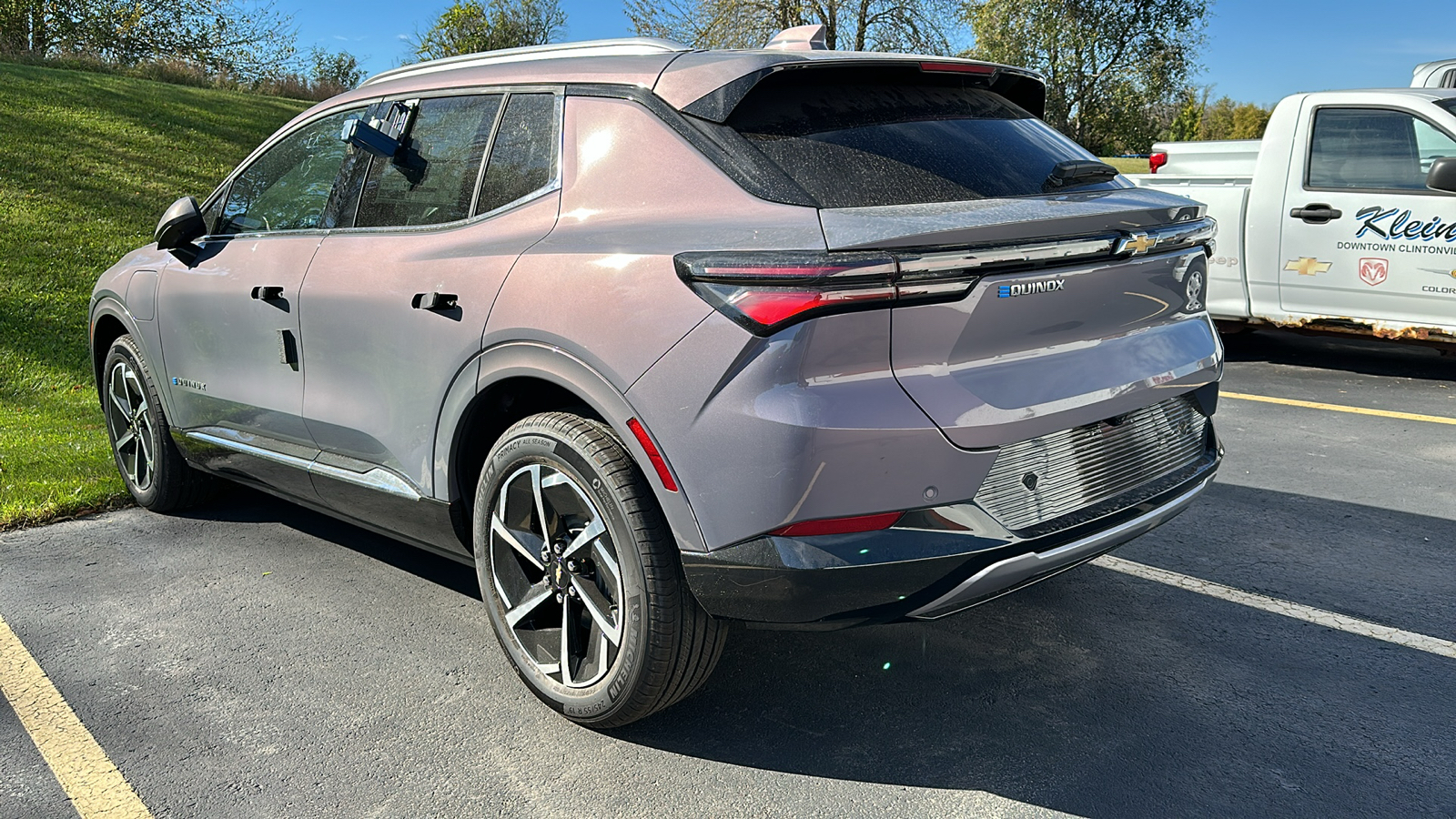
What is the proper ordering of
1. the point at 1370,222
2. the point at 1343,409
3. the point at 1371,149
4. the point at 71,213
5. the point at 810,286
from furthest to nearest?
the point at 71,213 → the point at 1371,149 → the point at 1370,222 → the point at 1343,409 → the point at 810,286

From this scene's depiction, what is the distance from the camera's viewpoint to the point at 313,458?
372cm

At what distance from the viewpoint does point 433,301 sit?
3.11m

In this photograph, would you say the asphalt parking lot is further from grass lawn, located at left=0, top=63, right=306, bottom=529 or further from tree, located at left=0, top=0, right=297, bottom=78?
tree, located at left=0, top=0, right=297, bottom=78

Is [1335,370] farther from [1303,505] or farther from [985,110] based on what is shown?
[985,110]

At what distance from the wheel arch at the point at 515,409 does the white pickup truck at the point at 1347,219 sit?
630cm

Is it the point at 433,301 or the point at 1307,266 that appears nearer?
the point at 433,301

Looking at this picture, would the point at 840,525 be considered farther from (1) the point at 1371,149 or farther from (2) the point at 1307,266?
(1) the point at 1371,149

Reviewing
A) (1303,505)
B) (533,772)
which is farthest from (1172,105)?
(533,772)

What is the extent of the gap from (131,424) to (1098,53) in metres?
46.9

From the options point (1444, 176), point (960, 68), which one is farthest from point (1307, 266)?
point (960, 68)

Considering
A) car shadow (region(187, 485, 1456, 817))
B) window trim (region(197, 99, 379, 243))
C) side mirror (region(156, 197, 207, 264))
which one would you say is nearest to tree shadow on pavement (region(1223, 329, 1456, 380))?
car shadow (region(187, 485, 1456, 817))

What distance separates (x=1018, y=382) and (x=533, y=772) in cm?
154

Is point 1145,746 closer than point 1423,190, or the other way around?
point 1145,746

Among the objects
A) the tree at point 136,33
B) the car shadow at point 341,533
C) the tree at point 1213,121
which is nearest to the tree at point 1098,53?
the tree at point 1213,121
